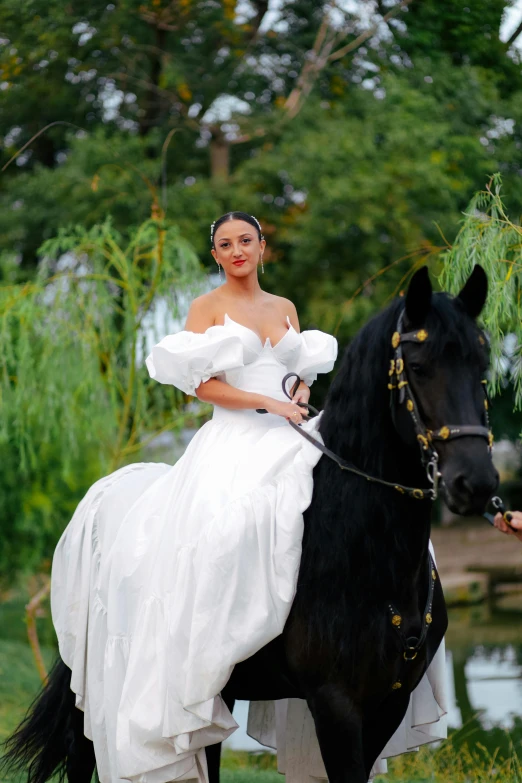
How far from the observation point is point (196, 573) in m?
3.56

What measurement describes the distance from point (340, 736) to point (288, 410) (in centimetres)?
117

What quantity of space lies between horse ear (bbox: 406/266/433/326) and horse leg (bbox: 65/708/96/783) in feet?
8.52

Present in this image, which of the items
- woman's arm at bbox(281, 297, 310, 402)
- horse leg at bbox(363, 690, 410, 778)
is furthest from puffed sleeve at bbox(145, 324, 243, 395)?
horse leg at bbox(363, 690, 410, 778)

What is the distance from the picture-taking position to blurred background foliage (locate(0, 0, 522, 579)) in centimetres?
1359

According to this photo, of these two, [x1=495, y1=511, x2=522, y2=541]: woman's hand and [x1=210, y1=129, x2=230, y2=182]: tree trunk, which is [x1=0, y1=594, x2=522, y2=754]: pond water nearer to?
[x1=495, y1=511, x2=522, y2=541]: woman's hand

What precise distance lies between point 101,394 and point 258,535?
541 cm

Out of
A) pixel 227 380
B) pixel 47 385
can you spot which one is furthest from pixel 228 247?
pixel 47 385

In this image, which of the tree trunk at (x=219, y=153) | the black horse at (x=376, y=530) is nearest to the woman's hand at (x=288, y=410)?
the black horse at (x=376, y=530)

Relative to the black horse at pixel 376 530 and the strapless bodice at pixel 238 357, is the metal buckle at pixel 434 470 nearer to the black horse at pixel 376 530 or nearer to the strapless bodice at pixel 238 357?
the black horse at pixel 376 530

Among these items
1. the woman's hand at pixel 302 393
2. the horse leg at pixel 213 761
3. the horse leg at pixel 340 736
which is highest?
the woman's hand at pixel 302 393

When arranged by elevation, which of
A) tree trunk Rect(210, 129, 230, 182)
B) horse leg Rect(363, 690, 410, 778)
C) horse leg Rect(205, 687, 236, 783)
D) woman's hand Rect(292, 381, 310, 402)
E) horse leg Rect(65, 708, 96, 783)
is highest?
woman's hand Rect(292, 381, 310, 402)

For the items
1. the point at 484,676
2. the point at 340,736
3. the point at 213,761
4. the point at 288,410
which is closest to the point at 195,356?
the point at 288,410

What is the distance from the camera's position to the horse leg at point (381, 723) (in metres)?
3.50

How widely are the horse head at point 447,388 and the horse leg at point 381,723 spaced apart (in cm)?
97
